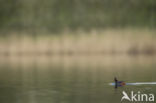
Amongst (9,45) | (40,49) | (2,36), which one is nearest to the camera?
(40,49)

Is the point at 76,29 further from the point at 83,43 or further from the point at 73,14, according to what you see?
the point at 83,43

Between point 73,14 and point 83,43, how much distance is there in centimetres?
2274

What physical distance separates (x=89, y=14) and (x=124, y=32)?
18.1m

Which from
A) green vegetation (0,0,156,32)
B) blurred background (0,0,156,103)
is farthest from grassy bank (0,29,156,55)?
green vegetation (0,0,156,32)

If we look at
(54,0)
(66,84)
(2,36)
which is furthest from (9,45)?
(66,84)

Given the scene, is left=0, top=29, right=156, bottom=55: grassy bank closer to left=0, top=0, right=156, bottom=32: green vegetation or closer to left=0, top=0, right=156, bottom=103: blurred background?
left=0, top=0, right=156, bottom=103: blurred background

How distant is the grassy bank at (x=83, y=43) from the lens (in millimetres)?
100562

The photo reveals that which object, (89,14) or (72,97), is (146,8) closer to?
(89,14)

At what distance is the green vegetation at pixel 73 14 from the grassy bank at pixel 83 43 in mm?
3709

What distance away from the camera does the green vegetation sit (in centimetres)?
12838

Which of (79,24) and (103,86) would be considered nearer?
(103,86)

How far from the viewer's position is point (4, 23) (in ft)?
430

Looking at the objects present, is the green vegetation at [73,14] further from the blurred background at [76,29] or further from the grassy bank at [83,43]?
the grassy bank at [83,43]

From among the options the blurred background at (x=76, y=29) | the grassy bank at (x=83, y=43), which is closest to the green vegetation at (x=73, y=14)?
the blurred background at (x=76, y=29)
